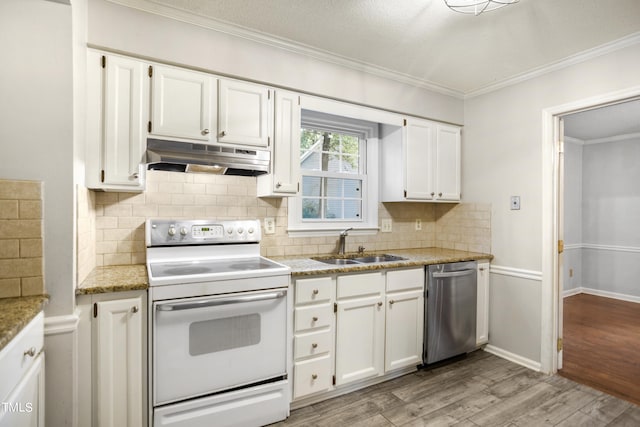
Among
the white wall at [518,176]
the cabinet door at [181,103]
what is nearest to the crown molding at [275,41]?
the cabinet door at [181,103]

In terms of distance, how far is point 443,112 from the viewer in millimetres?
3252

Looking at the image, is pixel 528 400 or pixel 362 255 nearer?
pixel 528 400

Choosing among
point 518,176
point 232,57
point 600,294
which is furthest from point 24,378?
point 600,294

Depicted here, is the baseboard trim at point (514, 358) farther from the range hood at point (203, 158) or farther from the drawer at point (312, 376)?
the range hood at point (203, 158)

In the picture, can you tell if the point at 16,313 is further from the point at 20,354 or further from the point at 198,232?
Answer: the point at 198,232

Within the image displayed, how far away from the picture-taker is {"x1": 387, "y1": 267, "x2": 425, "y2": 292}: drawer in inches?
98.5

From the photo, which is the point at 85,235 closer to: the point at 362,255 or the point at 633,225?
the point at 362,255

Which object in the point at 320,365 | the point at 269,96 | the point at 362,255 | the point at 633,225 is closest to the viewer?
the point at 320,365

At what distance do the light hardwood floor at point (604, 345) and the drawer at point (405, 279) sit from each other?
1379 mm

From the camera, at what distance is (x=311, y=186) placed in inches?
118

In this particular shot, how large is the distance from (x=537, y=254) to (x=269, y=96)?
2.47 metres

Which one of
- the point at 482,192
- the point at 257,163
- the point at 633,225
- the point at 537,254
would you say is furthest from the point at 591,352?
the point at 257,163

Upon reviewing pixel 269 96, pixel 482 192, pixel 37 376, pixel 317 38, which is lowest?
pixel 37 376

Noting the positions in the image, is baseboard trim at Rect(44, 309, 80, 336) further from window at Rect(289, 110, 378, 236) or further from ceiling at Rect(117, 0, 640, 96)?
ceiling at Rect(117, 0, 640, 96)
